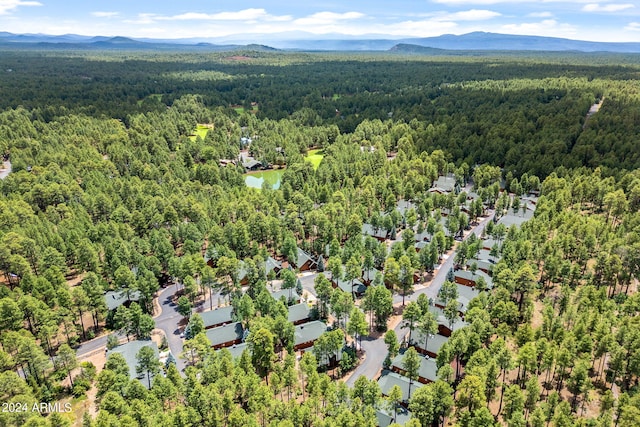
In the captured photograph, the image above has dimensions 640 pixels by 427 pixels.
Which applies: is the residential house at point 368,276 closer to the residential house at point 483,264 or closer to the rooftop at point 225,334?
the residential house at point 483,264

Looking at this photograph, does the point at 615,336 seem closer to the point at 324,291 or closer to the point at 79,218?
the point at 324,291

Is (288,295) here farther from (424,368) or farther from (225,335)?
(424,368)

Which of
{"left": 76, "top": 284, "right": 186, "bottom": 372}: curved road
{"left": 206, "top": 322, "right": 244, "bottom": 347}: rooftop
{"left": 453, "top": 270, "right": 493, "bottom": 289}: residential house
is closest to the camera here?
{"left": 206, "top": 322, "right": 244, "bottom": 347}: rooftop

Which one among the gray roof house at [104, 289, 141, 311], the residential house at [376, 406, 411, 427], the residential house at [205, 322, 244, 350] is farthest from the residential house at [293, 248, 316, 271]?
the residential house at [376, 406, 411, 427]

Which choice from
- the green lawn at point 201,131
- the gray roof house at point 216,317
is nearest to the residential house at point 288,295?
the gray roof house at point 216,317

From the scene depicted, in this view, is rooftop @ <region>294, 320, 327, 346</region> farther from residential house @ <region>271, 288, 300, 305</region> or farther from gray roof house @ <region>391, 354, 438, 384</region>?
gray roof house @ <region>391, 354, 438, 384</region>
